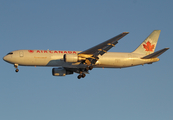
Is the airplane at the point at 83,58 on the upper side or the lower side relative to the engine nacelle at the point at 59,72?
upper

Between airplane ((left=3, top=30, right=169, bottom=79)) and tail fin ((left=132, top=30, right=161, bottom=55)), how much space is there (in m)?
2.11

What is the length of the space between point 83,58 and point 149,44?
14.8 meters

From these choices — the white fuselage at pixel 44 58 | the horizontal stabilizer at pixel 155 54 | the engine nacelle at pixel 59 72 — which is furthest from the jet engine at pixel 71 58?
the horizontal stabilizer at pixel 155 54

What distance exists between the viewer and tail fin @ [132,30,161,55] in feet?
164

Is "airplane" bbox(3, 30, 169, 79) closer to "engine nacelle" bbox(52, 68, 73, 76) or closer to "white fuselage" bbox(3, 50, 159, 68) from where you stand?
"white fuselage" bbox(3, 50, 159, 68)

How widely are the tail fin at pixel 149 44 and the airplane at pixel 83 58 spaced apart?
6.94 ft

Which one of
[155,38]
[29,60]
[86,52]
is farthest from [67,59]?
[155,38]

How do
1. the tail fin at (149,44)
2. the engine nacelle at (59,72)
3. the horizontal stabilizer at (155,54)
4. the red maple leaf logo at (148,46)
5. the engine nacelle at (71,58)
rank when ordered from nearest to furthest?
the engine nacelle at (71,58) < the horizontal stabilizer at (155,54) < the engine nacelle at (59,72) < the tail fin at (149,44) < the red maple leaf logo at (148,46)

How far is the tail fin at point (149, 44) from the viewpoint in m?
50.0

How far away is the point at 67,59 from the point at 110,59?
26.3 ft

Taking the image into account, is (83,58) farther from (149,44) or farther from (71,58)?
(149,44)

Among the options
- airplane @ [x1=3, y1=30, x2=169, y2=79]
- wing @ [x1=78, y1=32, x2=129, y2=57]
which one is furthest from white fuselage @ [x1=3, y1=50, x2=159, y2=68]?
wing @ [x1=78, y1=32, x2=129, y2=57]

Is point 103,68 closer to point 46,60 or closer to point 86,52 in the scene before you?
point 86,52

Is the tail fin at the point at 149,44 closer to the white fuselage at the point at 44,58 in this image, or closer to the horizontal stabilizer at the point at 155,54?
the horizontal stabilizer at the point at 155,54
